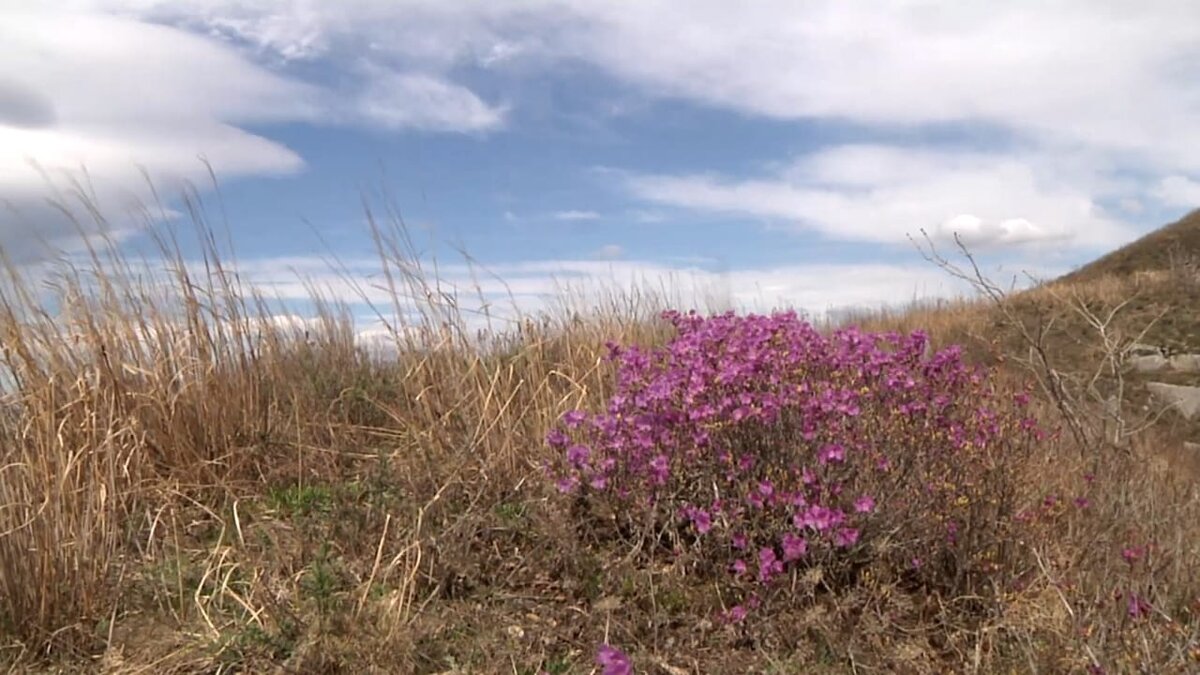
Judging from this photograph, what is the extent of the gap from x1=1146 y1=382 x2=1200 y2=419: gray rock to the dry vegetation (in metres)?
4.81

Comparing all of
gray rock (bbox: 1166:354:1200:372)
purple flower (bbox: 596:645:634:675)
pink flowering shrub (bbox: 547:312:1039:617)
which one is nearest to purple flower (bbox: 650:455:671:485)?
pink flowering shrub (bbox: 547:312:1039:617)

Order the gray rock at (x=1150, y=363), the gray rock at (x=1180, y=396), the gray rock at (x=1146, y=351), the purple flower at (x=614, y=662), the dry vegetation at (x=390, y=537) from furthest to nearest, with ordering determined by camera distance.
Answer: the gray rock at (x=1146, y=351) → the gray rock at (x=1150, y=363) → the gray rock at (x=1180, y=396) → the dry vegetation at (x=390, y=537) → the purple flower at (x=614, y=662)

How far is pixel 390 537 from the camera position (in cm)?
348

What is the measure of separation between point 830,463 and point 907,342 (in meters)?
0.65

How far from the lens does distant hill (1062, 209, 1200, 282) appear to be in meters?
28.3

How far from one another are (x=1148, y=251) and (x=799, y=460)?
106 feet

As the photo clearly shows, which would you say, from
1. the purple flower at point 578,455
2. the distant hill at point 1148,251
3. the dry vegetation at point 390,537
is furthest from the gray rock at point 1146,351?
the distant hill at point 1148,251

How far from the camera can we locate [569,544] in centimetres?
323

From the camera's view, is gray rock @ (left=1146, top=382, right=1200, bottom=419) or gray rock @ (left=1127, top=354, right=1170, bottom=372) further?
gray rock @ (left=1127, top=354, right=1170, bottom=372)

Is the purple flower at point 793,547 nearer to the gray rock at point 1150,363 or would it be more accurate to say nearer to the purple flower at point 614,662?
the purple flower at point 614,662

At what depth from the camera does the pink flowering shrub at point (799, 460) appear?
9.91 feet

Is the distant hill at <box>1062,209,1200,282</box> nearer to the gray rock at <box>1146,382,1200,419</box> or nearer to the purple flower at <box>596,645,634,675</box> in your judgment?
the gray rock at <box>1146,382,1200,419</box>

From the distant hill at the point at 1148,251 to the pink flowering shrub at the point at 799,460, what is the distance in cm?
2703

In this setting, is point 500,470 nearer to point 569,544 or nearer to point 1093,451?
point 569,544
